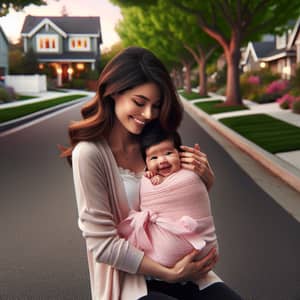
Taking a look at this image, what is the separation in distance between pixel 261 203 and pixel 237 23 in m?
28.2

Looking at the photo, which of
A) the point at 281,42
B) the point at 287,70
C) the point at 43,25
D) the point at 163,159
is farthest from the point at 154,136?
the point at 43,25

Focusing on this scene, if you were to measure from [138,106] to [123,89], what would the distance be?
0.11 m

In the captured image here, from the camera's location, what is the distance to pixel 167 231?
108 inches

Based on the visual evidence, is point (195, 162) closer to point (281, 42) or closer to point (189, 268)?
point (189, 268)

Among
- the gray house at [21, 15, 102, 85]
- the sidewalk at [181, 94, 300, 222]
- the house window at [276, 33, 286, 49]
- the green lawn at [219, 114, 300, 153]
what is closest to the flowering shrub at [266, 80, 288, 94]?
the green lawn at [219, 114, 300, 153]

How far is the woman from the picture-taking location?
2.72 m

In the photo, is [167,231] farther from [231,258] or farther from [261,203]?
[261,203]

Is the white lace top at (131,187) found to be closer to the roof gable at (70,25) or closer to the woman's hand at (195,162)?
the woman's hand at (195,162)

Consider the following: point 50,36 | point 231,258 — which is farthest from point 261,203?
point 50,36

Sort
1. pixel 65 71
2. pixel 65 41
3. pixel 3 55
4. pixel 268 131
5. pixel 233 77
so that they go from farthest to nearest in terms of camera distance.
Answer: pixel 65 41 → pixel 65 71 → pixel 3 55 → pixel 233 77 → pixel 268 131

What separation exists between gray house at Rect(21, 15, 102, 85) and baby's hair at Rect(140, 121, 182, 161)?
8374 cm

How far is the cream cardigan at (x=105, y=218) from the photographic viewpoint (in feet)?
8.93

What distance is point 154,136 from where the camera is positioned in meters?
2.91

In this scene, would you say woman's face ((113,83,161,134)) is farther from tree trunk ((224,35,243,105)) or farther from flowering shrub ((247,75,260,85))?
flowering shrub ((247,75,260,85))
